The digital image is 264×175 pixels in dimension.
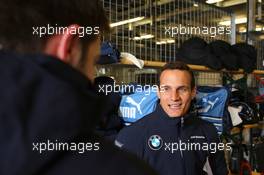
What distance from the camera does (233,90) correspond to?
2600 millimetres

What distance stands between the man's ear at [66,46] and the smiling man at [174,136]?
43.9 inches

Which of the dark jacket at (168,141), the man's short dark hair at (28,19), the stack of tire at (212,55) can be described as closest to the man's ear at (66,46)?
the man's short dark hair at (28,19)

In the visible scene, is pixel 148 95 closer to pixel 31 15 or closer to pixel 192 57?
pixel 192 57

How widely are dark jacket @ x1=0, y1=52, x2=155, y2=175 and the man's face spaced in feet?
3.89

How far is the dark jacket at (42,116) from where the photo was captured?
38 centimetres

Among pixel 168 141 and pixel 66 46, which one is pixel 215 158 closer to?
pixel 168 141

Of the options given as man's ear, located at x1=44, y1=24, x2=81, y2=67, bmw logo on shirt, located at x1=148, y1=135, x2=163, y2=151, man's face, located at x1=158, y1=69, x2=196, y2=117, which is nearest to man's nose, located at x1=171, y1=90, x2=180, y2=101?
man's face, located at x1=158, y1=69, x2=196, y2=117

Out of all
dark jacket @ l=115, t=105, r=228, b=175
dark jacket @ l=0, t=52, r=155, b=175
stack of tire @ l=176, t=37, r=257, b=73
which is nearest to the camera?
dark jacket @ l=0, t=52, r=155, b=175

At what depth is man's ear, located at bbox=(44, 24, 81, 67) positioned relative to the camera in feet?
1.43

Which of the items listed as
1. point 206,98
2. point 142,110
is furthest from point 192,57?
point 142,110

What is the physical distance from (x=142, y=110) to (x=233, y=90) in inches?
44.4

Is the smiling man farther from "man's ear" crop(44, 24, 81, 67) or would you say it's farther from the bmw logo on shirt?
"man's ear" crop(44, 24, 81, 67)

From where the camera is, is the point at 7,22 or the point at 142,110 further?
the point at 142,110

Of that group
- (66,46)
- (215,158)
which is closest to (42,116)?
(66,46)
